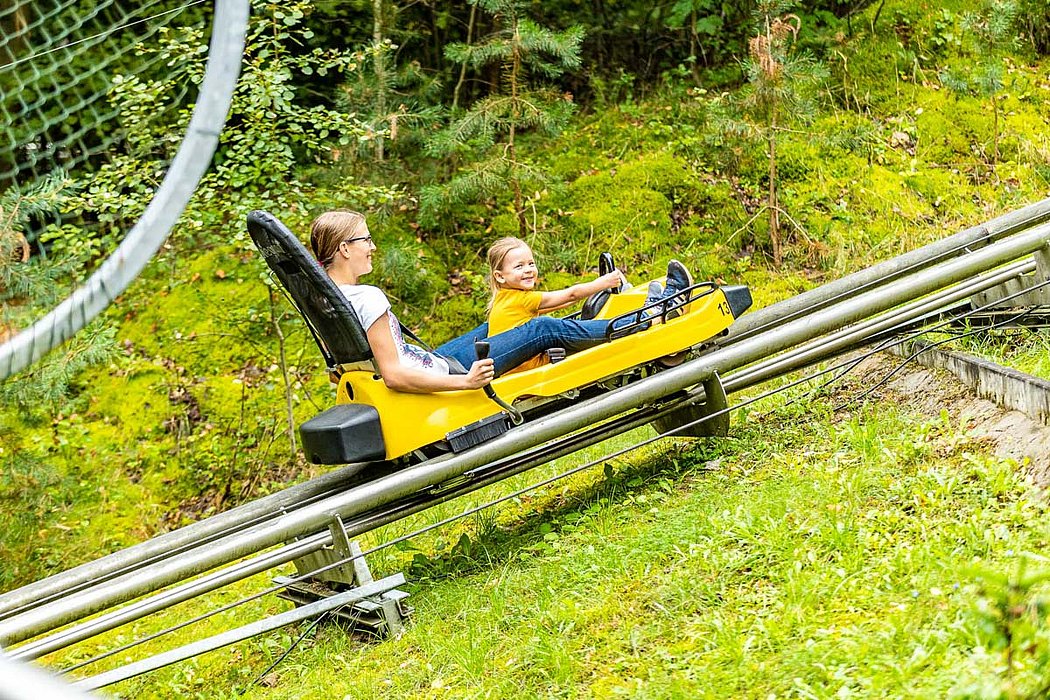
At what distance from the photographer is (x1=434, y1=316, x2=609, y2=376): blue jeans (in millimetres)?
4113

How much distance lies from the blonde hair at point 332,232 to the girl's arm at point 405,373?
1.16 ft

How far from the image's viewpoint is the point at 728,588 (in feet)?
9.85

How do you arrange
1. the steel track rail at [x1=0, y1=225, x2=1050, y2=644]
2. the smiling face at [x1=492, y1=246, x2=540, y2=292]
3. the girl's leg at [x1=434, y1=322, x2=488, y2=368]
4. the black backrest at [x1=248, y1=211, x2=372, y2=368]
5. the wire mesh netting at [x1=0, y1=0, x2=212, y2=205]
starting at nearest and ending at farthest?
the wire mesh netting at [x1=0, y1=0, x2=212, y2=205]
the steel track rail at [x1=0, y1=225, x2=1050, y2=644]
the black backrest at [x1=248, y1=211, x2=372, y2=368]
the girl's leg at [x1=434, y1=322, x2=488, y2=368]
the smiling face at [x1=492, y1=246, x2=540, y2=292]

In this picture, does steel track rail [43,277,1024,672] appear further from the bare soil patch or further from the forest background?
the forest background

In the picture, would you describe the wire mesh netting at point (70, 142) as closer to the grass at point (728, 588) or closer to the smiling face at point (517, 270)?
the grass at point (728, 588)

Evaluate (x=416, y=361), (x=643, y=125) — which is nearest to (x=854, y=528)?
(x=416, y=361)

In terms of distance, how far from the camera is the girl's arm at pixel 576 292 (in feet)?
14.9

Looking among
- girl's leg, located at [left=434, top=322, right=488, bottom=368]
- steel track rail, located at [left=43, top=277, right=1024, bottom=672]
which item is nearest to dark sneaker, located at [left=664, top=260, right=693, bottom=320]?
steel track rail, located at [left=43, top=277, right=1024, bottom=672]

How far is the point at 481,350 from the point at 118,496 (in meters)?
4.09

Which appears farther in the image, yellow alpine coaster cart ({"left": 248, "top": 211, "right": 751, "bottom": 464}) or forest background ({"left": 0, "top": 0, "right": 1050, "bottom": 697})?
forest background ({"left": 0, "top": 0, "right": 1050, "bottom": 697})

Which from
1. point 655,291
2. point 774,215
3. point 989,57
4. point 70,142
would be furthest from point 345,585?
point 989,57

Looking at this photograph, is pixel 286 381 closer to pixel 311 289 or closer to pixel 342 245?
pixel 342 245

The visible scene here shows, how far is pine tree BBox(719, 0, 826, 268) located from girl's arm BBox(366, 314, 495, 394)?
12.7ft

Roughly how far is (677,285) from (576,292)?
0.45 m
